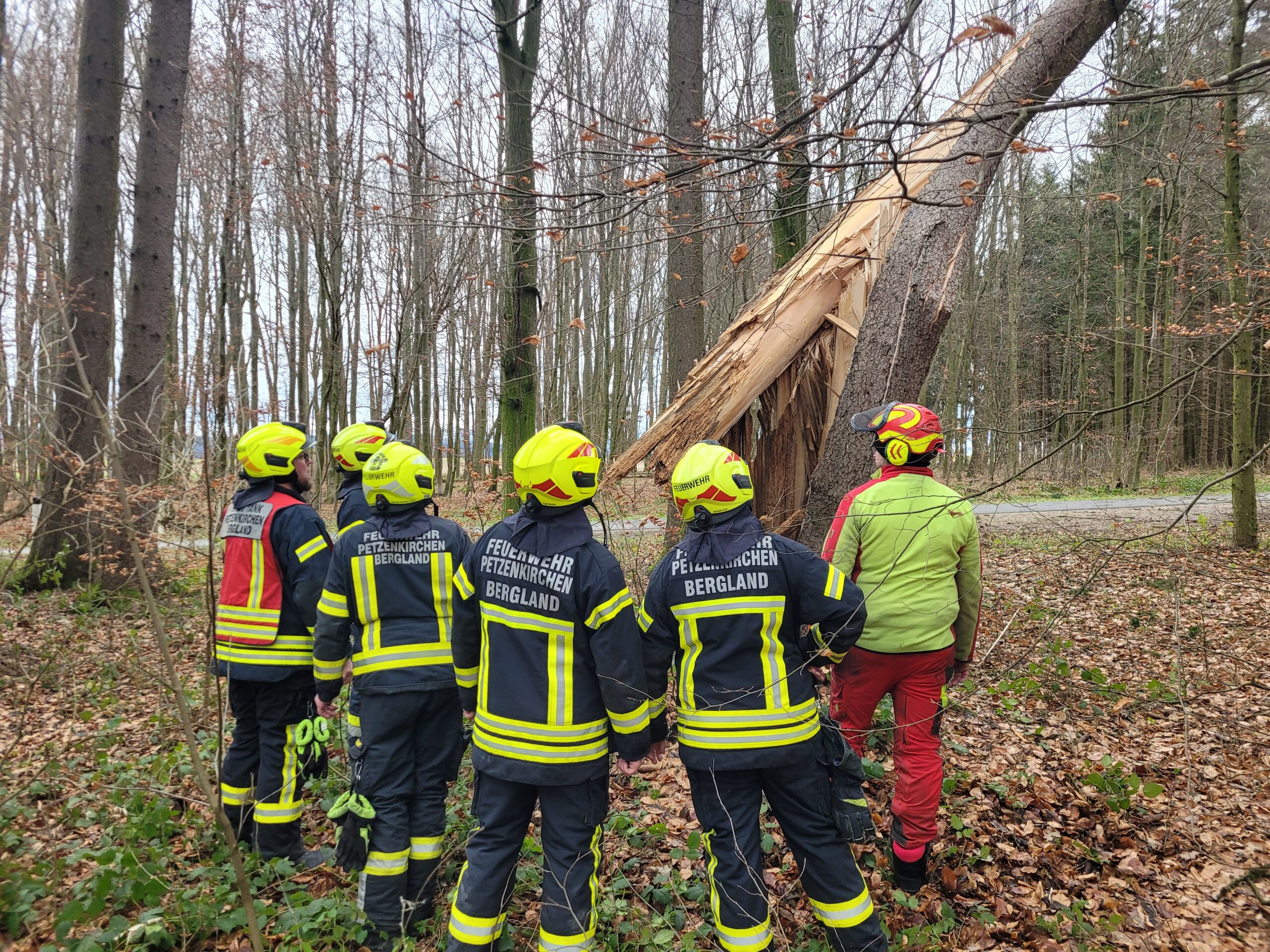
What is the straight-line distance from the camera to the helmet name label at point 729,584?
2771 millimetres

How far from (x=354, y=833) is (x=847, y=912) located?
222cm

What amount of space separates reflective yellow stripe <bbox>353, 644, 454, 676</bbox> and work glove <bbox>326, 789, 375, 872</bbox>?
0.60 meters

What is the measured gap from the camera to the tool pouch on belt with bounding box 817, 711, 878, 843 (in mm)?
2719

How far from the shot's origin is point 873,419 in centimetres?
351

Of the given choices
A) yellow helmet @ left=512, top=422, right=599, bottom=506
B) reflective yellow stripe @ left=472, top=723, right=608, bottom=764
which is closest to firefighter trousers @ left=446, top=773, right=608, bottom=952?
reflective yellow stripe @ left=472, top=723, right=608, bottom=764

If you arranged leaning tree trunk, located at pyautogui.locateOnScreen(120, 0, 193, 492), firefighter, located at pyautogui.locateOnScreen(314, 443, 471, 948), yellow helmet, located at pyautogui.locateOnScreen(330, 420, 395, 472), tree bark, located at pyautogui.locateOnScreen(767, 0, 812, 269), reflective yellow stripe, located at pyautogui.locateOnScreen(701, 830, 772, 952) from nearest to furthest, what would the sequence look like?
Result: reflective yellow stripe, located at pyautogui.locateOnScreen(701, 830, 772, 952), firefighter, located at pyautogui.locateOnScreen(314, 443, 471, 948), yellow helmet, located at pyautogui.locateOnScreen(330, 420, 395, 472), tree bark, located at pyautogui.locateOnScreen(767, 0, 812, 269), leaning tree trunk, located at pyautogui.locateOnScreen(120, 0, 193, 492)

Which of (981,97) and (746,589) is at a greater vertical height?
(981,97)

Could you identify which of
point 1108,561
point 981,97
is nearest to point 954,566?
point 1108,561

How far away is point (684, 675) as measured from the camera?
2.86m

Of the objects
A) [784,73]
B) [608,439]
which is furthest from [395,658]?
[608,439]

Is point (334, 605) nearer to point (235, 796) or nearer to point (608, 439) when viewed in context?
point (235, 796)

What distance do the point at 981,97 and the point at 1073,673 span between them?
467 cm

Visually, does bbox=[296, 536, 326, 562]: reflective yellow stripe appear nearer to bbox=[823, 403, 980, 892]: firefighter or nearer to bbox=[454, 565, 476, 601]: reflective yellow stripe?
bbox=[454, 565, 476, 601]: reflective yellow stripe

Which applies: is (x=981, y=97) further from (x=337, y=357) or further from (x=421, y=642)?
(x=337, y=357)
